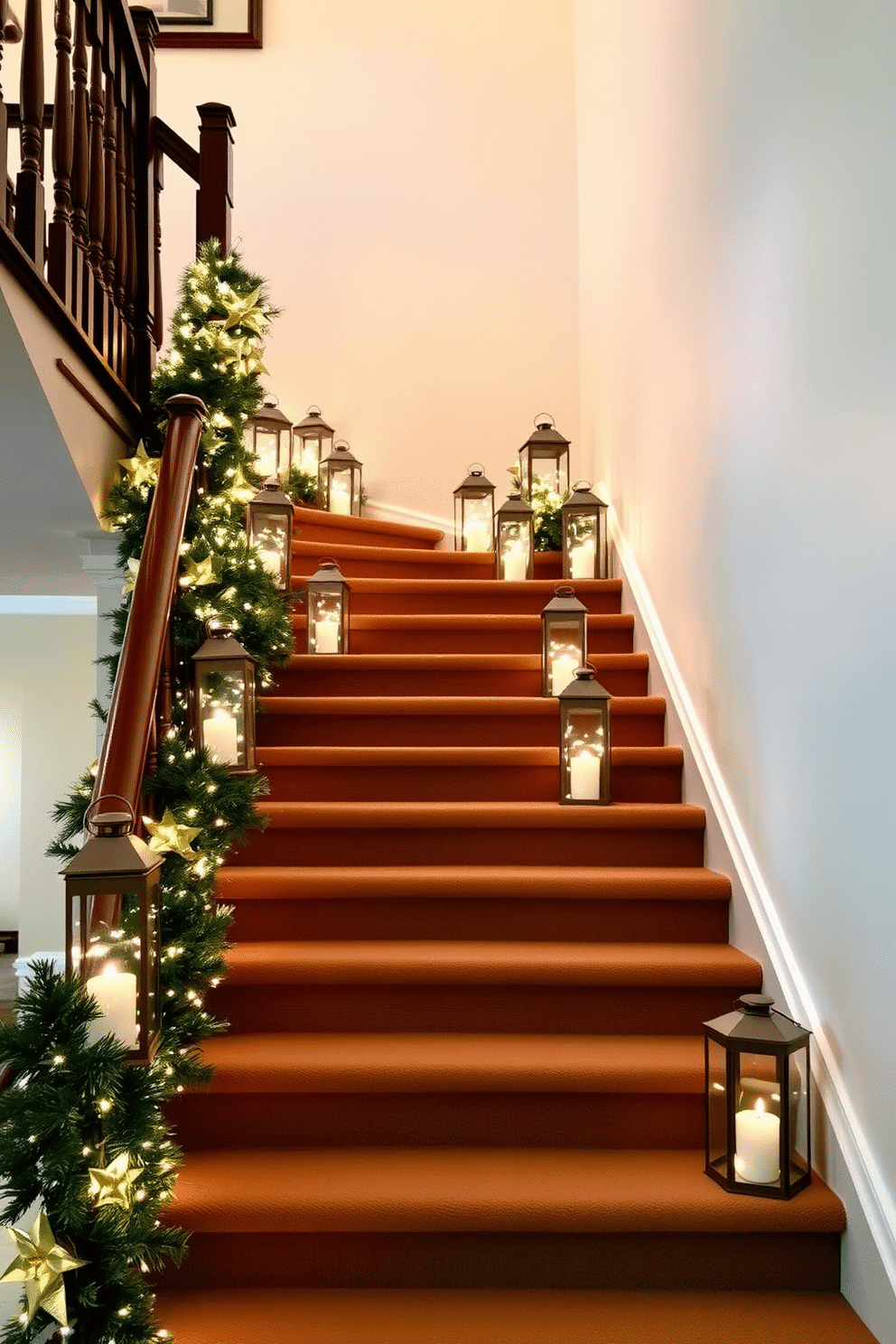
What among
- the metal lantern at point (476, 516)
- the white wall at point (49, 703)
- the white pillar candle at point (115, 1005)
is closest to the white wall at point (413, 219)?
the metal lantern at point (476, 516)

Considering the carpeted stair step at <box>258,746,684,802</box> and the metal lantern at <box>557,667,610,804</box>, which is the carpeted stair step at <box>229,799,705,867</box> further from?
the carpeted stair step at <box>258,746,684,802</box>

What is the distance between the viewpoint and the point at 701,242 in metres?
3.20

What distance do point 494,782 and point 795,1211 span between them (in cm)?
150

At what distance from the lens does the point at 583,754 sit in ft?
10.2

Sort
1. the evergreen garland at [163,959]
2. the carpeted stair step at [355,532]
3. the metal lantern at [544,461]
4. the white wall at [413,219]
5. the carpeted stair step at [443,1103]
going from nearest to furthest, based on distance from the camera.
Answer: the evergreen garland at [163,959] → the carpeted stair step at [443,1103] → the carpeted stair step at [355,532] → the metal lantern at [544,461] → the white wall at [413,219]

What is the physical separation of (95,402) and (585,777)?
167 centimetres

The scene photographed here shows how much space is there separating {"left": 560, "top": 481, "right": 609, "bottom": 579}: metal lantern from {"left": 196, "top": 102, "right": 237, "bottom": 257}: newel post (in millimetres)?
1629

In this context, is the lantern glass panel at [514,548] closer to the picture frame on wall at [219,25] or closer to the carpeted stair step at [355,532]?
the carpeted stair step at [355,532]

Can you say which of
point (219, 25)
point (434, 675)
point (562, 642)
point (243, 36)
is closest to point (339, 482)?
point (434, 675)

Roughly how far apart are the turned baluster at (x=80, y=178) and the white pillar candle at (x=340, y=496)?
8.68 feet

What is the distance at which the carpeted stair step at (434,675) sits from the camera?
3613 mm

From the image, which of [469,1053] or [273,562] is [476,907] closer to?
[469,1053]

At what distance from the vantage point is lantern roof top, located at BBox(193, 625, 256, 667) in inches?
107

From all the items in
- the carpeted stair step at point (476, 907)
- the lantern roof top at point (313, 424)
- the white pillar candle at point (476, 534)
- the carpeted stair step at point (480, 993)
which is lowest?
the carpeted stair step at point (480, 993)
